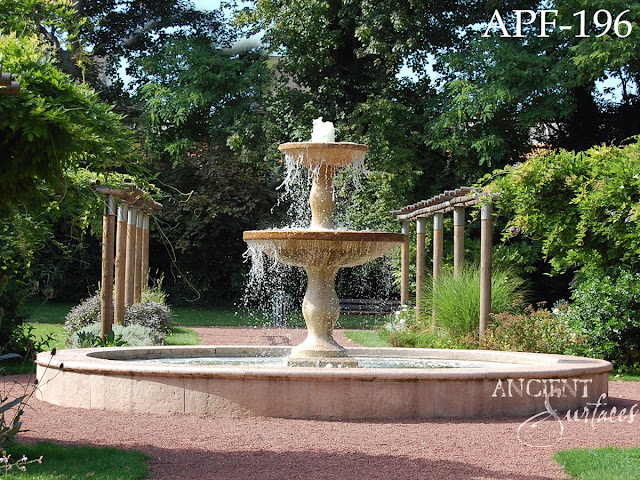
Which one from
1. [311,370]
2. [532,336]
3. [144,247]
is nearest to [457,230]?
[532,336]

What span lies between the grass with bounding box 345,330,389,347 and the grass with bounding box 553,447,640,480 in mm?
10094

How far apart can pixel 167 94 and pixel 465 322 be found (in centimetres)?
1443

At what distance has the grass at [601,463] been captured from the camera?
541cm

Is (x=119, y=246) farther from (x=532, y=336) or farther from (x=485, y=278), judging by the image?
(x=532, y=336)

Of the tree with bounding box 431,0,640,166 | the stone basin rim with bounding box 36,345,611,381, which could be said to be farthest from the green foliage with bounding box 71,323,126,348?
the tree with bounding box 431,0,640,166

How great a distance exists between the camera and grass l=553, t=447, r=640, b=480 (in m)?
5.41

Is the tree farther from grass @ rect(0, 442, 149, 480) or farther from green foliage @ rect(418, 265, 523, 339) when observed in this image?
grass @ rect(0, 442, 149, 480)

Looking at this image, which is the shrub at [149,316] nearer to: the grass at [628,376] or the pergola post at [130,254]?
the pergola post at [130,254]

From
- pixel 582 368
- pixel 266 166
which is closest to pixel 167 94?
pixel 266 166

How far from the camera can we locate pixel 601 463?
5.76m

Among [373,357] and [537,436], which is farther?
[373,357]

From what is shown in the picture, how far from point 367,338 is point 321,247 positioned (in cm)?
914

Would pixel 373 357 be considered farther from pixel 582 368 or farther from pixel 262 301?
pixel 262 301

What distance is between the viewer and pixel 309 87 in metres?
25.3
